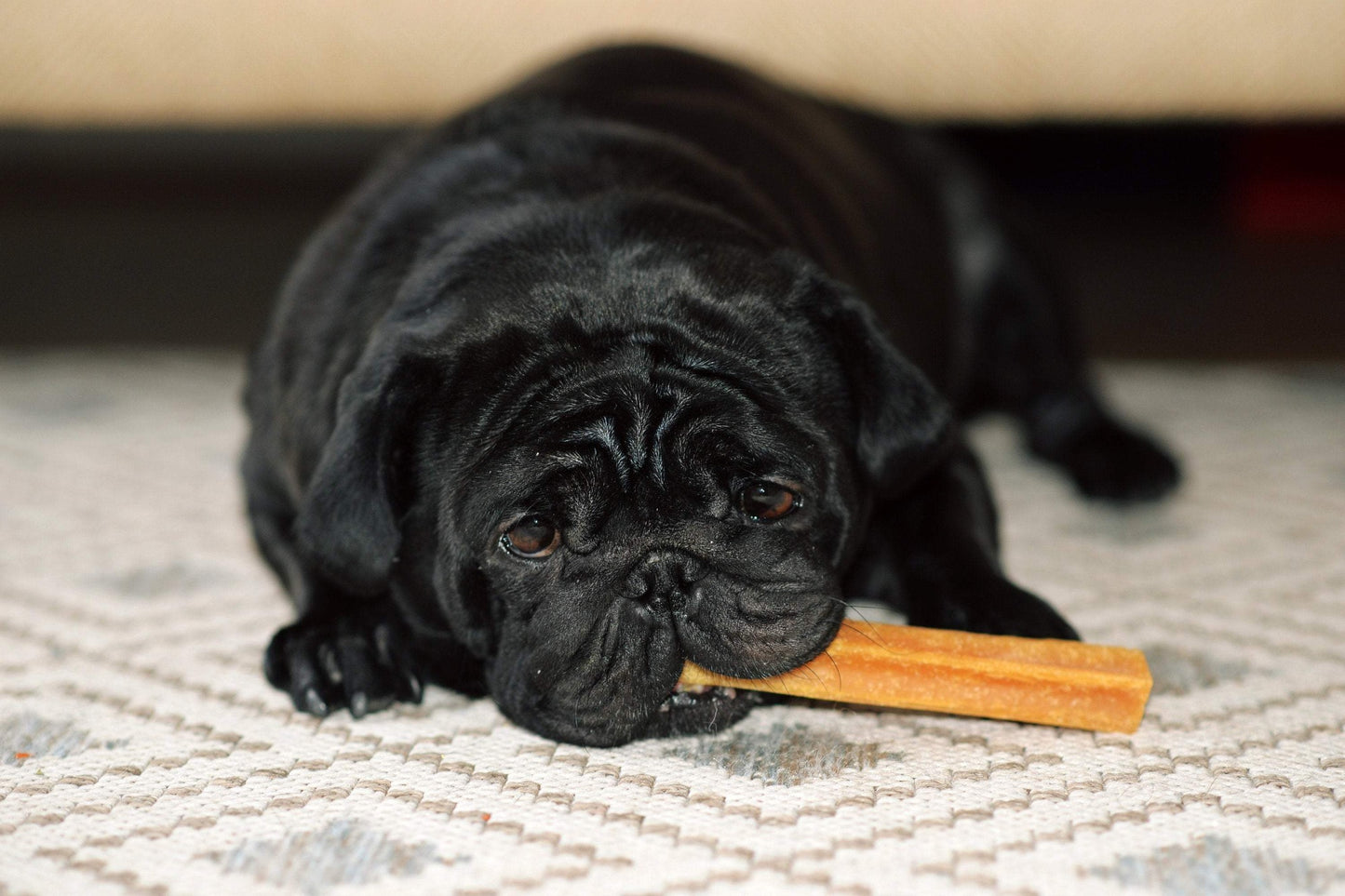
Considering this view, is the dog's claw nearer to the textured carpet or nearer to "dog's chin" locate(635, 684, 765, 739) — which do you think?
the textured carpet

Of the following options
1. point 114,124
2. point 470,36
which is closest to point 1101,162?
point 470,36

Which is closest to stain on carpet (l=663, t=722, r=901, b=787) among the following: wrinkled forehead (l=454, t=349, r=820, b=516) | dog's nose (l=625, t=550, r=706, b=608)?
dog's nose (l=625, t=550, r=706, b=608)

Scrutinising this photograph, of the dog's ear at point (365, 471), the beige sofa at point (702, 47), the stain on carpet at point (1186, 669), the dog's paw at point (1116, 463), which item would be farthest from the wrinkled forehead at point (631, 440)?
the beige sofa at point (702, 47)

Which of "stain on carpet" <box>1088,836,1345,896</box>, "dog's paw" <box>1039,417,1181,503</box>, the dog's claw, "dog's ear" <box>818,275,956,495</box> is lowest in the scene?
"dog's paw" <box>1039,417,1181,503</box>

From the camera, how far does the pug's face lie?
1430mm

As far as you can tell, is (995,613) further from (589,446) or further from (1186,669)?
(589,446)

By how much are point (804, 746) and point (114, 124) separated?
2.39 meters

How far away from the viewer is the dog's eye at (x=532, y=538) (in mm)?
1454

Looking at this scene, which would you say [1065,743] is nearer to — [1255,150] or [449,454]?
Answer: [449,454]

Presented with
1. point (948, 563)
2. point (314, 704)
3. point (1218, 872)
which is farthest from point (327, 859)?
point (948, 563)

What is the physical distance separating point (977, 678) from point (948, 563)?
37 cm

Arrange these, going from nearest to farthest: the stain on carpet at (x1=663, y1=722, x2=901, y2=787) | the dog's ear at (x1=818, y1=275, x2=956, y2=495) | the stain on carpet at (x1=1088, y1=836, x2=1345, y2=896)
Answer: the stain on carpet at (x1=1088, y1=836, x2=1345, y2=896) → the stain on carpet at (x1=663, y1=722, x2=901, y2=787) → the dog's ear at (x1=818, y1=275, x2=956, y2=495)

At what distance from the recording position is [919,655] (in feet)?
4.74

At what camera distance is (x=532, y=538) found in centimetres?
146
